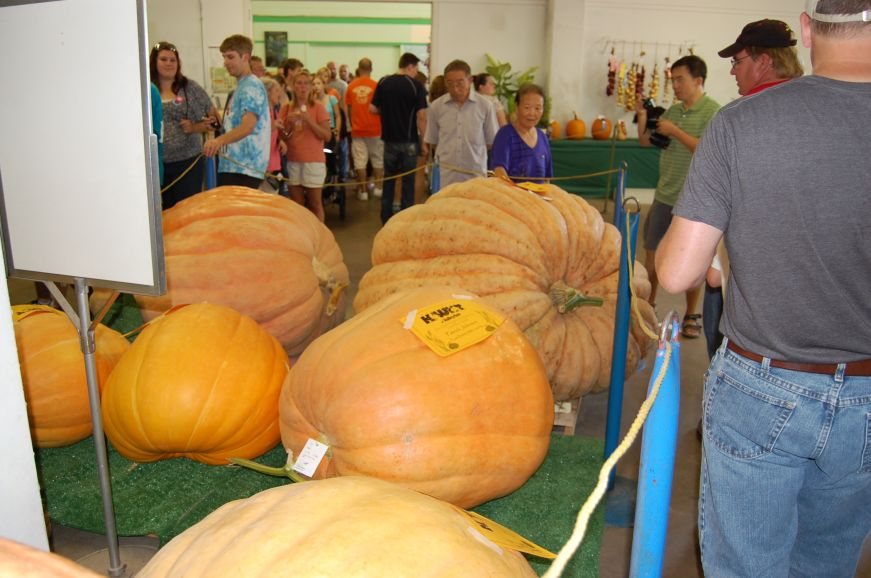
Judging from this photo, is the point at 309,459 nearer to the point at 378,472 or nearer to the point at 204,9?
the point at 378,472

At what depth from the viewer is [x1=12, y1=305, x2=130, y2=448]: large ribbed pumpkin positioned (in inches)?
84.6

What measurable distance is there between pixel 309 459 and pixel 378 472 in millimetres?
195

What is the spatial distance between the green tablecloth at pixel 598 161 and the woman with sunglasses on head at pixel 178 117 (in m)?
6.95

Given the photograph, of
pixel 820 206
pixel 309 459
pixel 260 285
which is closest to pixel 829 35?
pixel 820 206

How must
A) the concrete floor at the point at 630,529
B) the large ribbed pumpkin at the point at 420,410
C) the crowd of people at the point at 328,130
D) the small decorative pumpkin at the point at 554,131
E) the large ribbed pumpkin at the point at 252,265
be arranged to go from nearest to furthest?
the large ribbed pumpkin at the point at 420,410
the concrete floor at the point at 630,529
the large ribbed pumpkin at the point at 252,265
the crowd of people at the point at 328,130
the small decorative pumpkin at the point at 554,131

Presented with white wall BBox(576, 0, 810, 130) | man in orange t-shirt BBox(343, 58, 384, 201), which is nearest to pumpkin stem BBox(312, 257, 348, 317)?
man in orange t-shirt BBox(343, 58, 384, 201)

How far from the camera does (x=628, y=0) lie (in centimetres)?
1211

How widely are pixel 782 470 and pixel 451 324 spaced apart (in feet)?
2.81

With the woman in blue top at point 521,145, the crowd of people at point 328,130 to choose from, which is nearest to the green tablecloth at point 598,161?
the crowd of people at point 328,130

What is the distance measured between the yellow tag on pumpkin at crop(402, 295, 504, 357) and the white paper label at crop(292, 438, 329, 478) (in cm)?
38

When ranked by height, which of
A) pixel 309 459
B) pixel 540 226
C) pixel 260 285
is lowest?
pixel 309 459

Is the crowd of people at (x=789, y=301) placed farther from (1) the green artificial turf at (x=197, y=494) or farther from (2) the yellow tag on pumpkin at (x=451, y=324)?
(2) the yellow tag on pumpkin at (x=451, y=324)

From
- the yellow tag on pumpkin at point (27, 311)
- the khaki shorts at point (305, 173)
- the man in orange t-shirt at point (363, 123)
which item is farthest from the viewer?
the man in orange t-shirt at point (363, 123)

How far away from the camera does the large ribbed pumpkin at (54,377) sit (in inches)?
84.6
